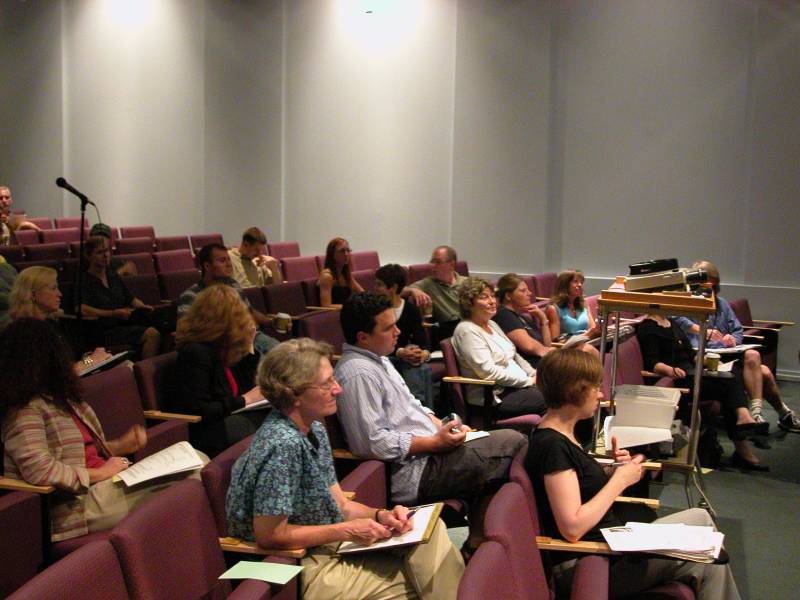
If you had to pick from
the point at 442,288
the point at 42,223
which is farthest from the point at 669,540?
the point at 42,223

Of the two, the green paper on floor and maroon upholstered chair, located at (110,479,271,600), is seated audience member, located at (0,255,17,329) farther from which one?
the green paper on floor

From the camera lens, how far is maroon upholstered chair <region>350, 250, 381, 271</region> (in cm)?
876

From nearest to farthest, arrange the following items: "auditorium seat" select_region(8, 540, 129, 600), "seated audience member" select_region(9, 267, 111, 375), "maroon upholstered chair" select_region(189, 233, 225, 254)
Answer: "auditorium seat" select_region(8, 540, 129, 600), "seated audience member" select_region(9, 267, 111, 375), "maroon upholstered chair" select_region(189, 233, 225, 254)

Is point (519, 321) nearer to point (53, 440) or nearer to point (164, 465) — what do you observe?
point (164, 465)

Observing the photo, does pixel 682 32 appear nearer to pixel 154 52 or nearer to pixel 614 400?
pixel 614 400

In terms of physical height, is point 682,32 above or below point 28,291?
A: above

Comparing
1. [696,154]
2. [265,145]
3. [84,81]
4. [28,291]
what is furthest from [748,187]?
[84,81]

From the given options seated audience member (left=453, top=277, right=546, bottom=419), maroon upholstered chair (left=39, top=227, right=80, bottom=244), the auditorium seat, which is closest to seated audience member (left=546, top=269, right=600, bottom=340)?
seated audience member (left=453, top=277, right=546, bottom=419)

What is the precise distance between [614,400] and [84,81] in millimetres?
9550

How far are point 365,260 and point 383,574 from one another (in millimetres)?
6706

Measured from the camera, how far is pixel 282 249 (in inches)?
365

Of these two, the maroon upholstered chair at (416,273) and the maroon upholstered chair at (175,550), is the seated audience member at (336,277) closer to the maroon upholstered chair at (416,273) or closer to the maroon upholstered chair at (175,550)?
the maroon upholstered chair at (416,273)

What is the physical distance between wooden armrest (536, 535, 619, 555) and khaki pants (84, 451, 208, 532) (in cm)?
107

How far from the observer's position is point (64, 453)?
276cm
